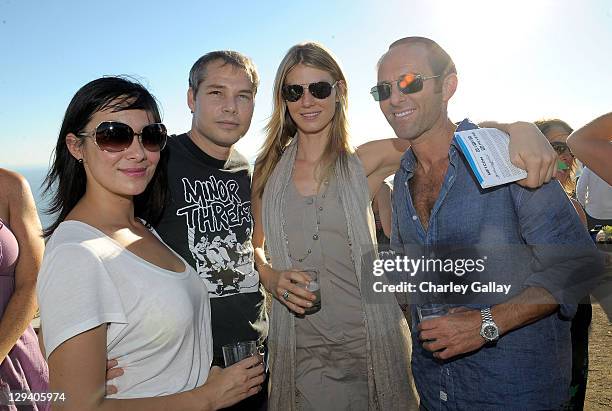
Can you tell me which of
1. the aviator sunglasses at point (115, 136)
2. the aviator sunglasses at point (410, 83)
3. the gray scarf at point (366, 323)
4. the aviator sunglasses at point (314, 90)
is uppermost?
the aviator sunglasses at point (314, 90)

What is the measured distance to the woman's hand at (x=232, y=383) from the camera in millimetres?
1821

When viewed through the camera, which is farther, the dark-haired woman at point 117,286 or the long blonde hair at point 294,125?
the long blonde hair at point 294,125

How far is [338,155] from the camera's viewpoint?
11.3 feet

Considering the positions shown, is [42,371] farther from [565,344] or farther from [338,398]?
[565,344]

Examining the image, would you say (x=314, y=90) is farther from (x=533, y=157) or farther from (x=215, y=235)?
(x=533, y=157)

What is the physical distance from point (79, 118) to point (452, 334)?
2013mm

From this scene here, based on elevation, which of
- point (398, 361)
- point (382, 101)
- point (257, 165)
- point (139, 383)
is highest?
point (382, 101)

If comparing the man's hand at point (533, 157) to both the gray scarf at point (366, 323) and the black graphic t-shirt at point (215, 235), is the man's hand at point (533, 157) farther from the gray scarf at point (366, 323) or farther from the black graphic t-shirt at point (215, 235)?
the black graphic t-shirt at point (215, 235)

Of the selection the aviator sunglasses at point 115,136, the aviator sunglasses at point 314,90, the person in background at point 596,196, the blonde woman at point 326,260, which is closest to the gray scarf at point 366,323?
the blonde woman at point 326,260

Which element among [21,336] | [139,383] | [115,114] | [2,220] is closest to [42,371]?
[21,336]

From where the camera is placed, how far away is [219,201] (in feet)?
10.0

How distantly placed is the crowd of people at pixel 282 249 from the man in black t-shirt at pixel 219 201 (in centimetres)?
2

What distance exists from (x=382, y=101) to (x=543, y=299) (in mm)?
1480

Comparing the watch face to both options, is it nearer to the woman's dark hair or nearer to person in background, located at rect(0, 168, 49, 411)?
the woman's dark hair
